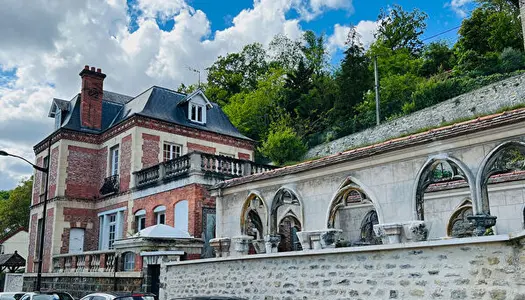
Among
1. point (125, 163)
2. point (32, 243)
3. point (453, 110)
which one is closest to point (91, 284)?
point (125, 163)

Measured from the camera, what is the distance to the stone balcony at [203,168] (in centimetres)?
1630

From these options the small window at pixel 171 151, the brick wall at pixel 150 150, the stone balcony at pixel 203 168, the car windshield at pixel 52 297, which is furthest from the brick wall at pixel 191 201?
the car windshield at pixel 52 297

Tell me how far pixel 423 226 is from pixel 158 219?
39.1 feet

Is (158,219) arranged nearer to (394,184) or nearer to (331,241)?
(331,241)

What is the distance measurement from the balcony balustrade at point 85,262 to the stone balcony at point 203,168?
3338 mm

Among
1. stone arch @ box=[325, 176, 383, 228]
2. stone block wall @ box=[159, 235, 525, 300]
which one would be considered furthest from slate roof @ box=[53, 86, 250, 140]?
stone arch @ box=[325, 176, 383, 228]

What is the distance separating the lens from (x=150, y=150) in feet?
68.5

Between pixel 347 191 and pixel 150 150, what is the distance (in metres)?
13.0

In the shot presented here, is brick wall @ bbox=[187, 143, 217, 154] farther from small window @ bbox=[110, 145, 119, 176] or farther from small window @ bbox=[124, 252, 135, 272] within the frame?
small window @ bbox=[124, 252, 135, 272]

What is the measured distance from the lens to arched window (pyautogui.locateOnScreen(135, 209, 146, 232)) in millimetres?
19094

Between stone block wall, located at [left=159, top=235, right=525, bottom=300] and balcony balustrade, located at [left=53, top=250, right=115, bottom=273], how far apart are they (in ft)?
17.1

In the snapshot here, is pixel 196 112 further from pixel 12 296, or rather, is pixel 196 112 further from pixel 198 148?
pixel 12 296

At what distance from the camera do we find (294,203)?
1306cm

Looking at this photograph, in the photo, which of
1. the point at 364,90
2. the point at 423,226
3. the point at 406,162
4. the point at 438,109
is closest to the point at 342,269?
the point at 423,226
